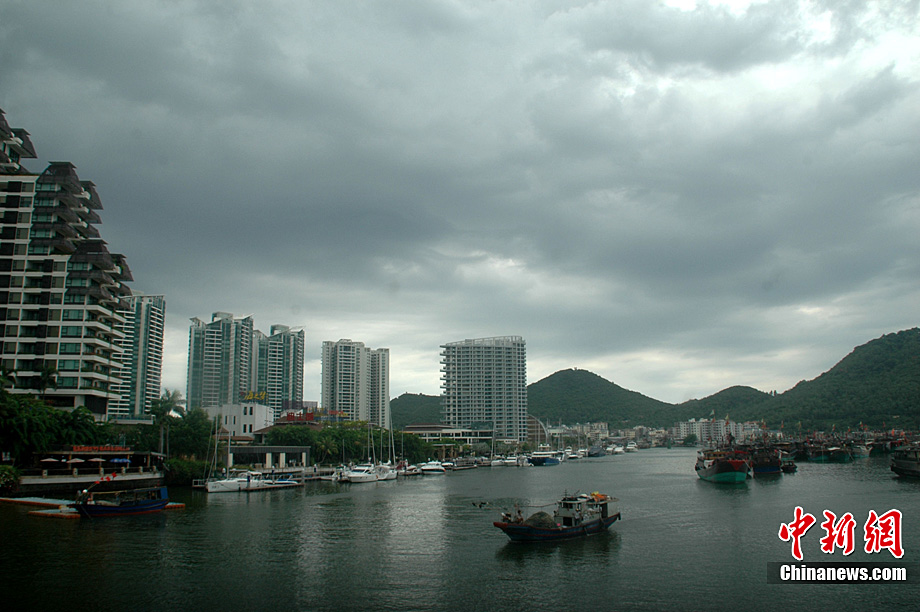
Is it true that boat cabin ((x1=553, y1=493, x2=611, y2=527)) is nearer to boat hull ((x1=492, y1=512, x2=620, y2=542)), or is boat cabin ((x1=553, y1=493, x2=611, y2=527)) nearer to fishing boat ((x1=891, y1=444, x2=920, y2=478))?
boat hull ((x1=492, y1=512, x2=620, y2=542))

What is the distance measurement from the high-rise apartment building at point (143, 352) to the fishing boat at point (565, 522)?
154 meters

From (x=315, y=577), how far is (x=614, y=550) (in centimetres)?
1883

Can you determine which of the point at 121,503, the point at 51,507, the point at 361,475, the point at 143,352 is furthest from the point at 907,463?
the point at 143,352

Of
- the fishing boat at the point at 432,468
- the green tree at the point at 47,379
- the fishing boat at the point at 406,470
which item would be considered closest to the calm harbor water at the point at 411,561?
the green tree at the point at 47,379

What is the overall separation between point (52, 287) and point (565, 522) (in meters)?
A: 76.7

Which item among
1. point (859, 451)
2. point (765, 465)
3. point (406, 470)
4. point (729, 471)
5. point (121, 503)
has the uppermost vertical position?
point (121, 503)

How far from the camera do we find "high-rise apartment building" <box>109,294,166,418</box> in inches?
6668

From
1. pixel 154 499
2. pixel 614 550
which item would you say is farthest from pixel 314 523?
pixel 614 550

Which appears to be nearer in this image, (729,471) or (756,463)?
(729,471)

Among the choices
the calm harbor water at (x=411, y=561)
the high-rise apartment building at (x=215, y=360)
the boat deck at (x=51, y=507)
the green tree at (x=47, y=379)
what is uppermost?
the high-rise apartment building at (x=215, y=360)

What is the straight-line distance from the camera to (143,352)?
177875 mm

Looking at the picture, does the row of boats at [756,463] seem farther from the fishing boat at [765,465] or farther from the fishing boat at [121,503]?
the fishing boat at [121,503]

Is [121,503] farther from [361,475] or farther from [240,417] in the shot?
[240,417]

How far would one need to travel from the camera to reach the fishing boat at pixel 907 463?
90188 mm
